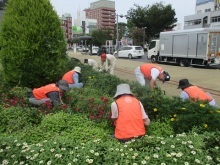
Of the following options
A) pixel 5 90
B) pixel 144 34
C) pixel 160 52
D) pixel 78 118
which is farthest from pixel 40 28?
pixel 144 34

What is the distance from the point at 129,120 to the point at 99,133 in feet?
1.85

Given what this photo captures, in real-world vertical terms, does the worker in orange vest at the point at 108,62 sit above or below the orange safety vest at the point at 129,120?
above

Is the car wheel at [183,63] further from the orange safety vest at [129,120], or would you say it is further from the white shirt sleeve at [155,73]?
the orange safety vest at [129,120]

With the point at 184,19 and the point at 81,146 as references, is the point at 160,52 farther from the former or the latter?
the point at 184,19

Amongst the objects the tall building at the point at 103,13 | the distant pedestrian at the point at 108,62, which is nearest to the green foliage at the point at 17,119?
the distant pedestrian at the point at 108,62

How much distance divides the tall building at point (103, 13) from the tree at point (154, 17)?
74083 millimetres

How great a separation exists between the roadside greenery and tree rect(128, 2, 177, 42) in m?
46.2

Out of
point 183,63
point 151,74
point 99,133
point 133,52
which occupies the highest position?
point 133,52

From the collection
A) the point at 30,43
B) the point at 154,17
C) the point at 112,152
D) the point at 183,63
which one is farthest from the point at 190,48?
the point at 154,17

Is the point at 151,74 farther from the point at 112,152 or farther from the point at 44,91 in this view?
the point at 112,152

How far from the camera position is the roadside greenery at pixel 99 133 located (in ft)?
8.18

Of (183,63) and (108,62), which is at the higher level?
(108,62)

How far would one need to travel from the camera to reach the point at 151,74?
645 centimetres

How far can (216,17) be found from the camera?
49125mm
